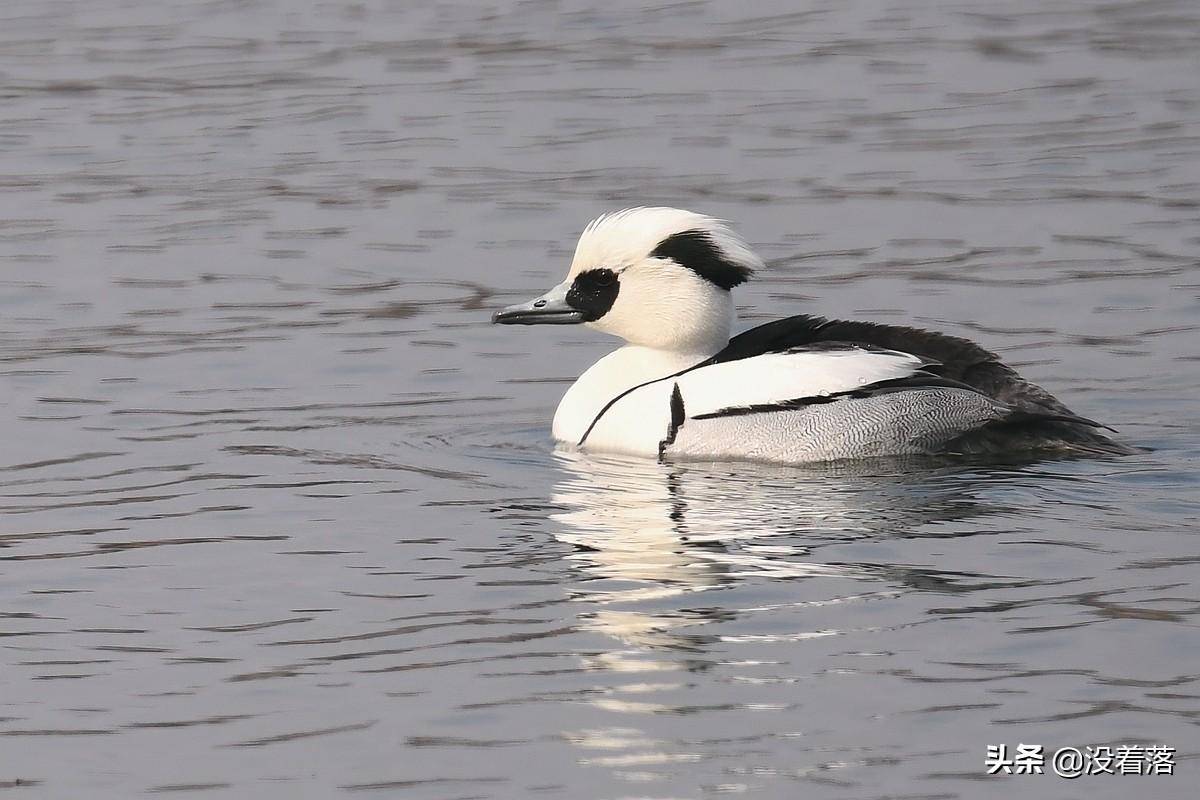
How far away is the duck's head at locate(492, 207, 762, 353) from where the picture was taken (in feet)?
33.3

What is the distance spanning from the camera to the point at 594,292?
10438 mm

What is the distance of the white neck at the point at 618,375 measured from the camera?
10.3m

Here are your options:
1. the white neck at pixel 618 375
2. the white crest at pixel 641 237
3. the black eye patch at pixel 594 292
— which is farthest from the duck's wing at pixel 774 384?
the black eye patch at pixel 594 292

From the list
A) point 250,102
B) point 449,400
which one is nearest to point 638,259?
point 449,400

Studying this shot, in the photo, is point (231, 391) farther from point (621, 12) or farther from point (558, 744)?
point (621, 12)

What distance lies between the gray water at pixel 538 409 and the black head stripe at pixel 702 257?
38.3 inches

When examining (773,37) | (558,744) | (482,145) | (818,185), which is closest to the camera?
(558,744)

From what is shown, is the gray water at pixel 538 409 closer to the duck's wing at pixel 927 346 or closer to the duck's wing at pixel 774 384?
the duck's wing at pixel 774 384

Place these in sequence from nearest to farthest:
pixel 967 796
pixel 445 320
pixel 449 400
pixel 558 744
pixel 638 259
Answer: pixel 967 796 → pixel 558 744 → pixel 638 259 → pixel 449 400 → pixel 445 320

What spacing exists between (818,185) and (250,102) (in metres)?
5.51

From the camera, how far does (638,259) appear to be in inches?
405

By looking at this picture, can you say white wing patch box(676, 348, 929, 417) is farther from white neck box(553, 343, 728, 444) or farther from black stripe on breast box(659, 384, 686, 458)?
white neck box(553, 343, 728, 444)

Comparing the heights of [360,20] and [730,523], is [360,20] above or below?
above

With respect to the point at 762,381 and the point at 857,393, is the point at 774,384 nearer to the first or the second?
the point at 762,381
